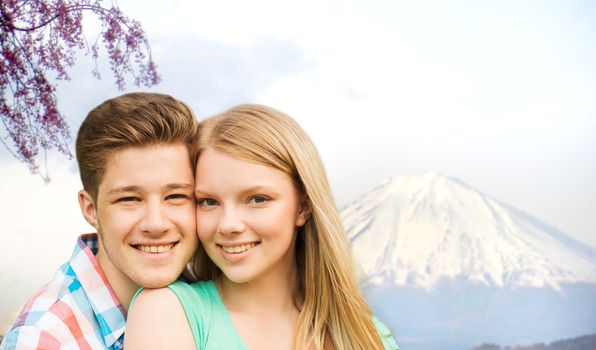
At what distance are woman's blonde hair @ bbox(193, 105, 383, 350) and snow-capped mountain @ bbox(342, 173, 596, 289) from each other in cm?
138

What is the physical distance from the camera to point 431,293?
11.0ft

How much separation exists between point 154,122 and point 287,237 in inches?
18.0

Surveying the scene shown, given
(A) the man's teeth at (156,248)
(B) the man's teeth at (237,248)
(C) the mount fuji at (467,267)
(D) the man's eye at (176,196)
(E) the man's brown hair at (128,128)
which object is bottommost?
(C) the mount fuji at (467,267)

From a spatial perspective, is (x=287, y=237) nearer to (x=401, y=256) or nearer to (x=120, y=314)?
(x=120, y=314)

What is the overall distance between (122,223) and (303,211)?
47cm

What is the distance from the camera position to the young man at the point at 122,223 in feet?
5.75

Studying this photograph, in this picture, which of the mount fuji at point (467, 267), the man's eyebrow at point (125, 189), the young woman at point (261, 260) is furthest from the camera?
the mount fuji at point (467, 267)

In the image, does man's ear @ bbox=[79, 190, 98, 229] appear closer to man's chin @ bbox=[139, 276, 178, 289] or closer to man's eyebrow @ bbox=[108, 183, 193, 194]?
man's eyebrow @ bbox=[108, 183, 193, 194]

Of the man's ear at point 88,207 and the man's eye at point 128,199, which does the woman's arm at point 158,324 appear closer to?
the man's eye at point 128,199

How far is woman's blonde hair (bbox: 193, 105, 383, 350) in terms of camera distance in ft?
5.78

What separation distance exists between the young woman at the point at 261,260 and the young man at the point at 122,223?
2.2 inches

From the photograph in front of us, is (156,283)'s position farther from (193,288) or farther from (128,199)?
(128,199)

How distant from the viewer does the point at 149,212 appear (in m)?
1.78

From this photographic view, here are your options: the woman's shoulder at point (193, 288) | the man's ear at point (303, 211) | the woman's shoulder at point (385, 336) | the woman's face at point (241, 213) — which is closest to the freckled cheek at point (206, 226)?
the woman's face at point (241, 213)
